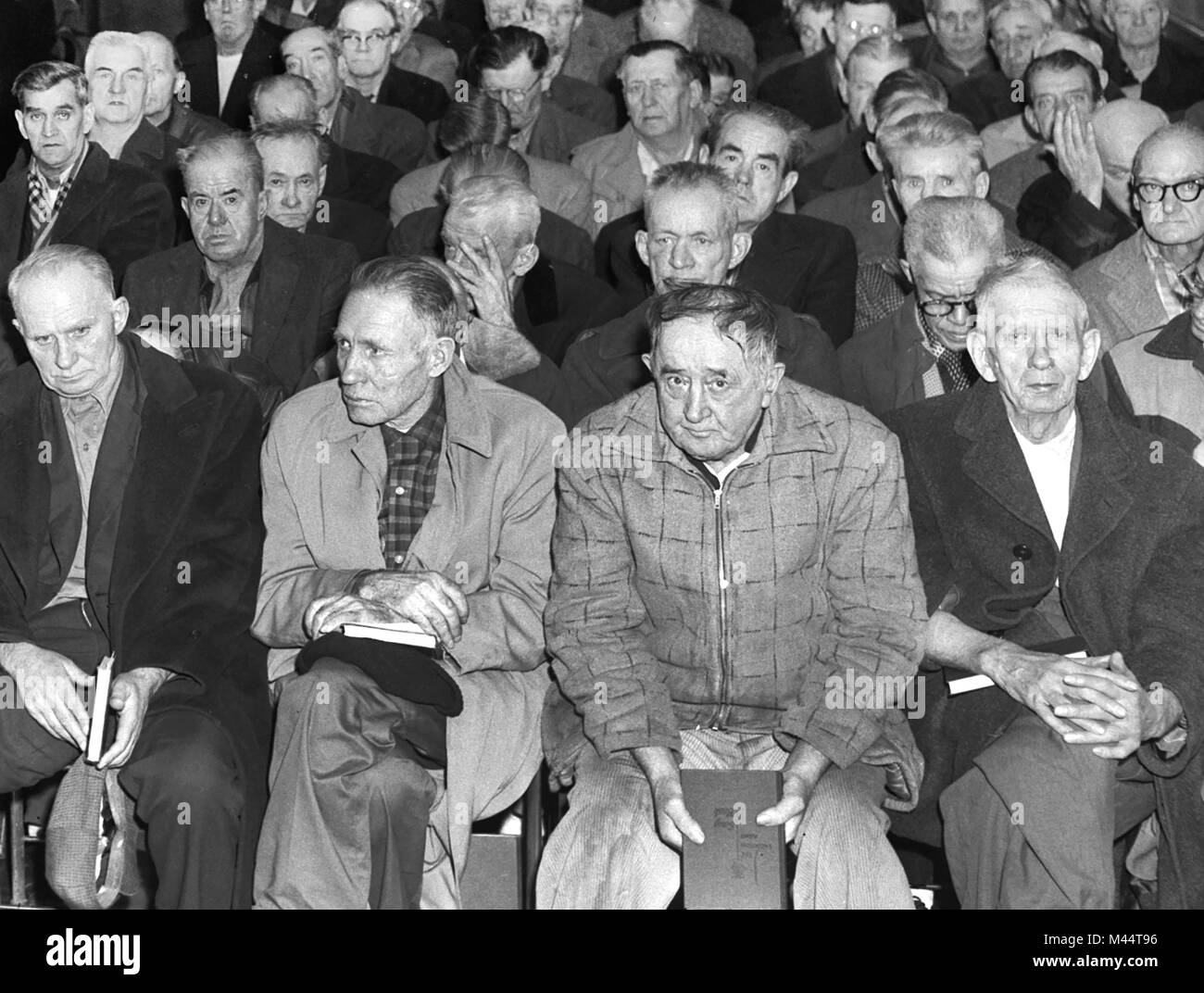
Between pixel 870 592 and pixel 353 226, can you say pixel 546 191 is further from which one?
pixel 870 592

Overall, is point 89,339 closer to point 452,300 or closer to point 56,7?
point 452,300

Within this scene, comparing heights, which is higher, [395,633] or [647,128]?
[647,128]

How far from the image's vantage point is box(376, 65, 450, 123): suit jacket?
656 centimetres

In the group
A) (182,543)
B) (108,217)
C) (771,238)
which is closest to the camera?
(182,543)

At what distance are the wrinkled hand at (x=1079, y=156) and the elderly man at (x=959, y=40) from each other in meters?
1.41

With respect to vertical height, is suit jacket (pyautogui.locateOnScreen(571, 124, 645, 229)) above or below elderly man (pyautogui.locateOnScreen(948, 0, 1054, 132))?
below

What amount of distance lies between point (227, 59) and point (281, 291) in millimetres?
2256

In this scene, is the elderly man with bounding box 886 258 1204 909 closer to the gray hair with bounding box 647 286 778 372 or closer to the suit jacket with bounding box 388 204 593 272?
the gray hair with bounding box 647 286 778 372

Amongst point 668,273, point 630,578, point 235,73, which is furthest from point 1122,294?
point 235,73

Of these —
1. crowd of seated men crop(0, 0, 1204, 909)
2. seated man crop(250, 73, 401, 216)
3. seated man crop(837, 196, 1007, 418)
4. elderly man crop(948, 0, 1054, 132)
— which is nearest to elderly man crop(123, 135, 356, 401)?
crowd of seated men crop(0, 0, 1204, 909)

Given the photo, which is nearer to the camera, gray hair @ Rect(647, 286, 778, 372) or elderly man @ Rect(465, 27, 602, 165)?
gray hair @ Rect(647, 286, 778, 372)

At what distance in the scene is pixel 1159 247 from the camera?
4559 millimetres

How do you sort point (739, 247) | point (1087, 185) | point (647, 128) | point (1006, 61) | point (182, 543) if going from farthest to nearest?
point (1006, 61), point (647, 128), point (1087, 185), point (739, 247), point (182, 543)

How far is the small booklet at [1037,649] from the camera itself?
3.40 m
